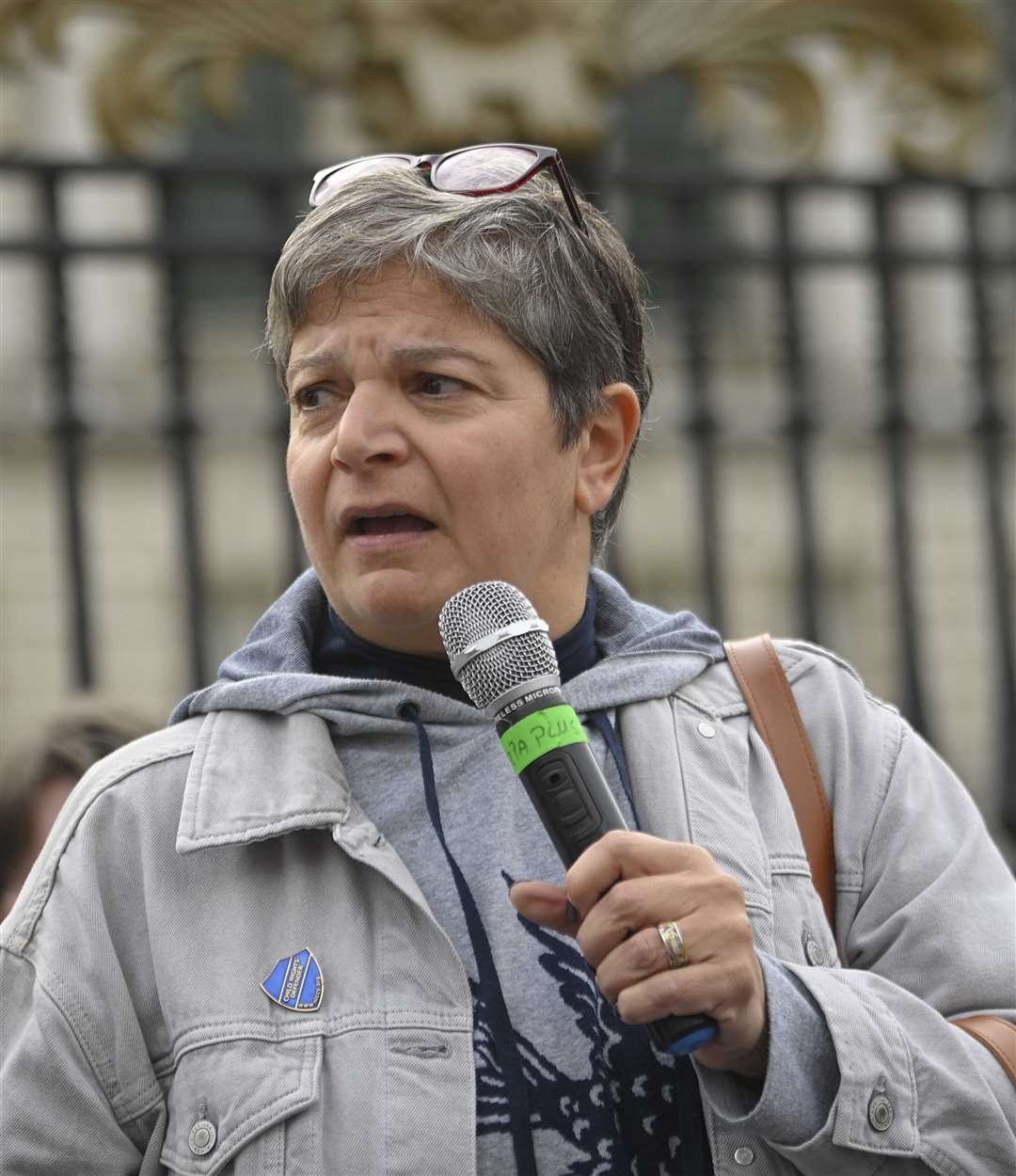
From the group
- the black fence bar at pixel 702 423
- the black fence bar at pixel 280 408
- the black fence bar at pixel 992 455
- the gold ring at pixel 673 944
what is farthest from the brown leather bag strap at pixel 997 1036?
the black fence bar at pixel 992 455

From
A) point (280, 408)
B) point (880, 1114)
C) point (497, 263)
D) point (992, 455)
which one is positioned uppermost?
point (497, 263)

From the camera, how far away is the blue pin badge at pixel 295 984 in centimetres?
208

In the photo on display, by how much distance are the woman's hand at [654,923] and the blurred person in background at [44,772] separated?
187 centimetres

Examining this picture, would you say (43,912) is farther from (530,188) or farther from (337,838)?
(530,188)

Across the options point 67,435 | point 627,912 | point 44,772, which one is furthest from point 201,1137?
point 67,435

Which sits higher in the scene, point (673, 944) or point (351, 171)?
point (351, 171)

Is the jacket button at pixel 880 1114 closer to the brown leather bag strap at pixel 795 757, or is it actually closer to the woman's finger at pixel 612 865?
the brown leather bag strap at pixel 795 757

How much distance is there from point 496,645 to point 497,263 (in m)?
0.51

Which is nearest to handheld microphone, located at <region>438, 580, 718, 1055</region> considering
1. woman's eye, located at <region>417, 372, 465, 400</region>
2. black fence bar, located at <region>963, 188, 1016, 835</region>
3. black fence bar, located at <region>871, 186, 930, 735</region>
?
woman's eye, located at <region>417, 372, 465, 400</region>

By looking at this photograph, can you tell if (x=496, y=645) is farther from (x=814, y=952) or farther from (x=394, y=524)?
(x=814, y=952)

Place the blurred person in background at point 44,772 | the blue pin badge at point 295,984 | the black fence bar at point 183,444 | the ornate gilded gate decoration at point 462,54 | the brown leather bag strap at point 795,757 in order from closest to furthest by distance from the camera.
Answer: the blue pin badge at point 295,984 → the brown leather bag strap at point 795,757 → the blurred person in background at point 44,772 → the ornate gilded gate decoration at point 462,54 → the black fence bar at point 183,444

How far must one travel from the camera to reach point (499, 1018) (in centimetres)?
211

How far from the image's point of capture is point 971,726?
51.4ft

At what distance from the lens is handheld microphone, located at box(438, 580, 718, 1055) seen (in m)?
1.88
